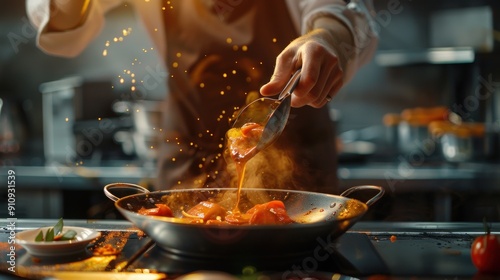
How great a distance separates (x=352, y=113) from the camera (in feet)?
12.0

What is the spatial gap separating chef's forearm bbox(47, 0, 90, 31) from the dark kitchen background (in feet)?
3.22

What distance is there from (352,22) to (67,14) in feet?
2.85

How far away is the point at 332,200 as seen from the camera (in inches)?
53.4

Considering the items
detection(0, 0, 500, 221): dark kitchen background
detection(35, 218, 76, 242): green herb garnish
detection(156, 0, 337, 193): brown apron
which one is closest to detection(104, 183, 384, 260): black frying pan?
detection(35, 218, 76, 242): green herb garnish

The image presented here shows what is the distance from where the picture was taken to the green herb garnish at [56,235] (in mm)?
1130

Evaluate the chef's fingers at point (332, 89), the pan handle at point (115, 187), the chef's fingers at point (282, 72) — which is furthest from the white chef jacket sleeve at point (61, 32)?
the chef's fingers at point (332, 89)

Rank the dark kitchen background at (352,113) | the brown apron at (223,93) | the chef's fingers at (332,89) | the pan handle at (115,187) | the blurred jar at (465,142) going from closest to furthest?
1. the pan handle at (115,187)
2. the chef's fingers at (332,89)
3. the brown apron at (223,93)
4. the dark kitchen background at (352,113)
5. the blurred jar at (465,142)

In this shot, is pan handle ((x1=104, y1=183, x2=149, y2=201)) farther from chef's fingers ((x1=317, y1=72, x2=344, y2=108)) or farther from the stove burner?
chef's fingers ((x1=317, y1=72, x2=344, y2=108))

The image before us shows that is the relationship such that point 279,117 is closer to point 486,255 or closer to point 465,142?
point 486,255

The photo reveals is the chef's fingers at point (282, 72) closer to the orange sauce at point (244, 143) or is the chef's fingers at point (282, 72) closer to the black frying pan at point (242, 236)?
the orange sauce at point (244, 143)

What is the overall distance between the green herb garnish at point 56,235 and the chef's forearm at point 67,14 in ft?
2.49

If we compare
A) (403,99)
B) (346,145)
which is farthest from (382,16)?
(346,145)

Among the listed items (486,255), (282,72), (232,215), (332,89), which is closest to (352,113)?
(332,89)

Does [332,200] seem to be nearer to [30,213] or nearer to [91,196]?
[91,196]
